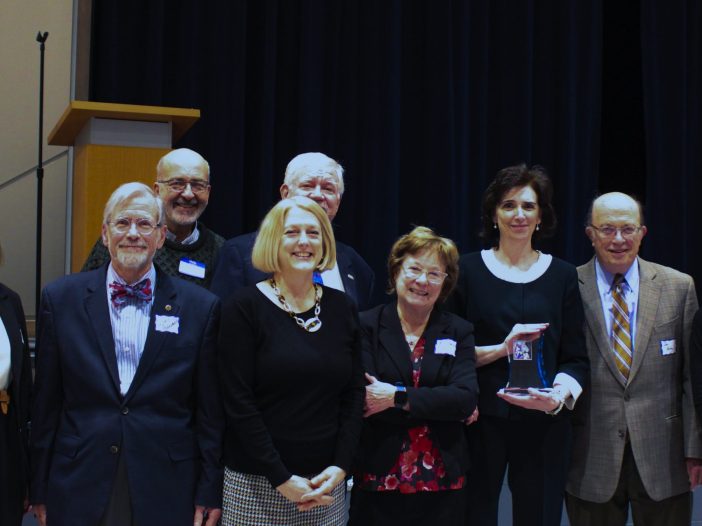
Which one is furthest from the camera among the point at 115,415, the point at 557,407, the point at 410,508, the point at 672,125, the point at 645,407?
the point at 672,125

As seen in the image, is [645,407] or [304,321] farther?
[645,407]

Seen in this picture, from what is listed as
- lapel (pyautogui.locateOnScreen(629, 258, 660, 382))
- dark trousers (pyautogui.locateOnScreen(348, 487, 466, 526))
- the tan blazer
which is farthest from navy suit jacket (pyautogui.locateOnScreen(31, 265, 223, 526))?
lapel (pyautogui.locateOnScreen(629, 258, 660, 382))

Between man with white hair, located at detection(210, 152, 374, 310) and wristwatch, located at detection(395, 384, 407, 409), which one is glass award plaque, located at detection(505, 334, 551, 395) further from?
man with white hair, located at detection(210, 152, 374, 310)

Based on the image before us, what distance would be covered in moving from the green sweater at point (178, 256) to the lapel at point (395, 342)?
696 mm

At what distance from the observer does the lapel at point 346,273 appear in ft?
10.0

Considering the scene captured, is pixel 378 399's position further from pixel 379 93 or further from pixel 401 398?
pixel 379 93

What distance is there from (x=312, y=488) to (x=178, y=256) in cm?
113

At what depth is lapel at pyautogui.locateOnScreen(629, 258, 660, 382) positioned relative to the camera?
300 centimetres

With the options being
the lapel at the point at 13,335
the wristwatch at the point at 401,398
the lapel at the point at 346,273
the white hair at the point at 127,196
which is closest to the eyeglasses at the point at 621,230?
the lapel at the point at 346,273

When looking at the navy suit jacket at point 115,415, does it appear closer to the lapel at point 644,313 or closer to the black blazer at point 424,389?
the black blazer at point 424,389

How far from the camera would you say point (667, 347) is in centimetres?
303

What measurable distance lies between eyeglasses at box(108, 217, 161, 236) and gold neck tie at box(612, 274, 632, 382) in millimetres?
1641

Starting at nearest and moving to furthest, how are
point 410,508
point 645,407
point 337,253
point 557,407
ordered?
point 410,508 → point 557,407 → point 645,407 → point 337,253

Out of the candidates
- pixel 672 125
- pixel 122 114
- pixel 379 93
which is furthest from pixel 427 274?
pixel 672 125
